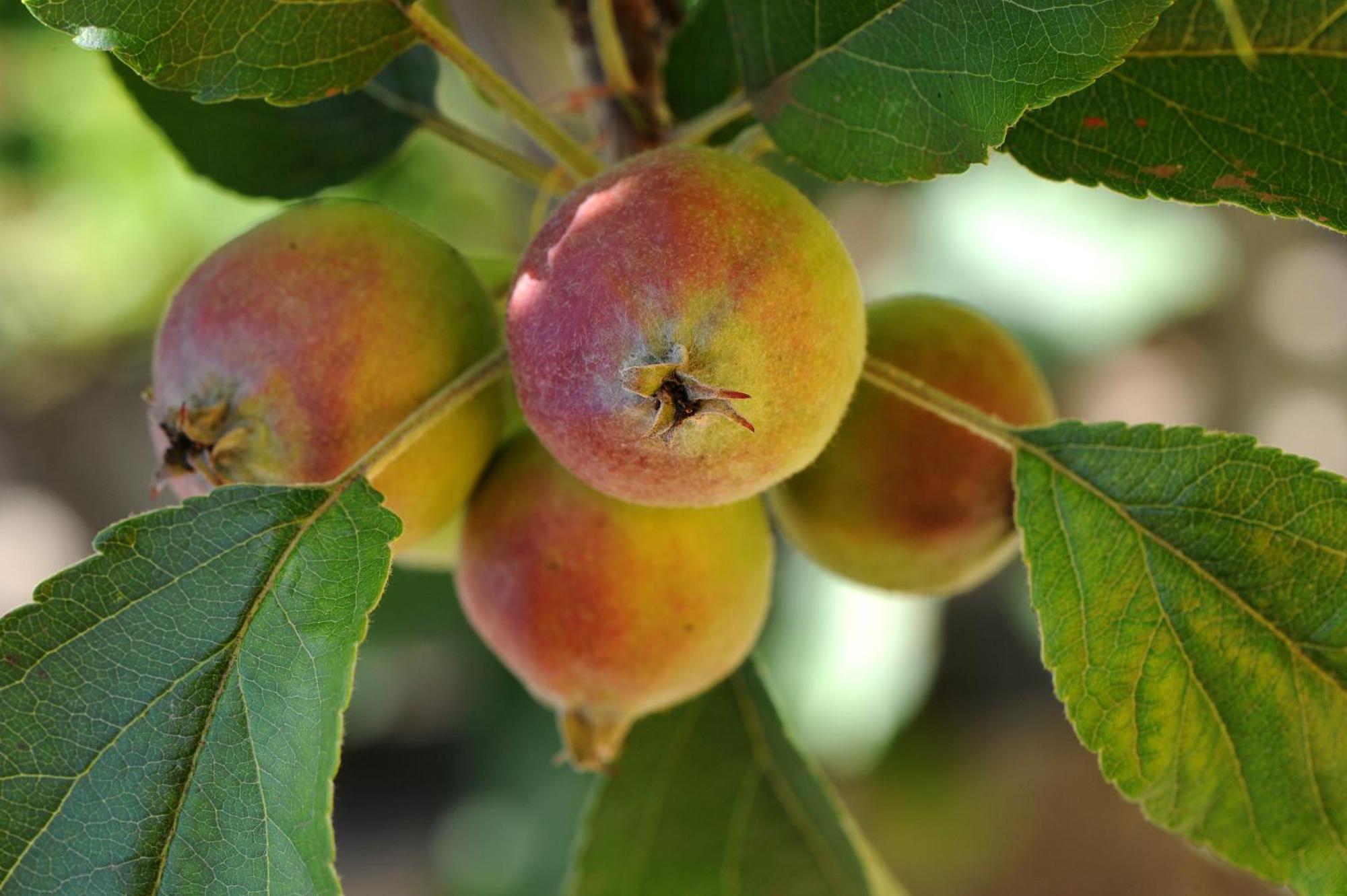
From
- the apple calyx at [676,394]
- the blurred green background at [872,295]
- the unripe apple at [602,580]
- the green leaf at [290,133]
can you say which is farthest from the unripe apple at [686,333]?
the blurred green background at [872,295]

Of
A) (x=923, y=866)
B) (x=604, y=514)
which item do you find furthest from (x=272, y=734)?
(x=923, y=866)

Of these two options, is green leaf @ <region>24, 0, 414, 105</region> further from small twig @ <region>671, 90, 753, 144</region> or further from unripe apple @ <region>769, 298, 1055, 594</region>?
unripe apple @ <region>769, 298, 1055, 594</region>

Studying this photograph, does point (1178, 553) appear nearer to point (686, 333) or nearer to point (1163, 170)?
point (1163, 170)

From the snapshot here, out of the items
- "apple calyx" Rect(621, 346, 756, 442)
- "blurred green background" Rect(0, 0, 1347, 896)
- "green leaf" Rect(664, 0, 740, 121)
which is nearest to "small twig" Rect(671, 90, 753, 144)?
"green leaf" Rect(664, 0, 740, 121)

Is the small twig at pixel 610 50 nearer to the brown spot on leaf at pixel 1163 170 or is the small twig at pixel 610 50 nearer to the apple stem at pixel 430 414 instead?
the apple stem at pixel 430 414

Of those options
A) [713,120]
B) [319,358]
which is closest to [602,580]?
[319,358]

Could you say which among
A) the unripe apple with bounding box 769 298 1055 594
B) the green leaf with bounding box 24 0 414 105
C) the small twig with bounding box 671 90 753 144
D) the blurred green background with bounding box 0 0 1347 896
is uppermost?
the green leaf with bounding box 24 0 414 105

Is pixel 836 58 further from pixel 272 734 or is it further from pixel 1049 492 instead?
pixel 272 734
